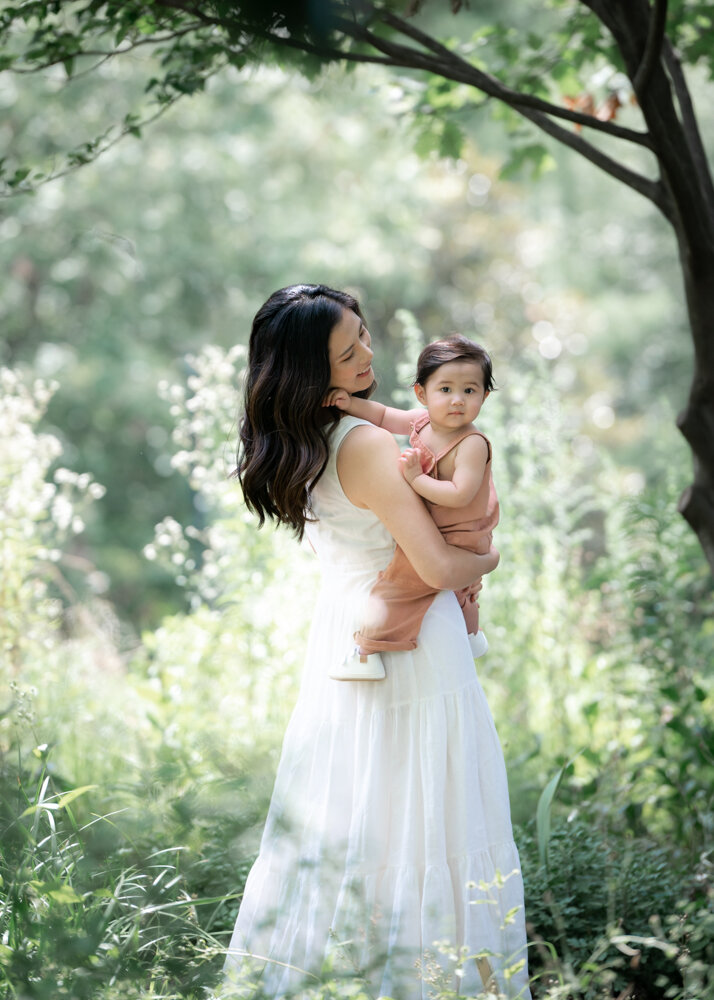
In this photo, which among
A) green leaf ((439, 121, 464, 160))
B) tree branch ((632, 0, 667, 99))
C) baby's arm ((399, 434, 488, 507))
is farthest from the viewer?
green leaf ((439, 121, 464, 160))

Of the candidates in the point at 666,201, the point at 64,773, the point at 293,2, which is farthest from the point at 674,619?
the point at 293,2

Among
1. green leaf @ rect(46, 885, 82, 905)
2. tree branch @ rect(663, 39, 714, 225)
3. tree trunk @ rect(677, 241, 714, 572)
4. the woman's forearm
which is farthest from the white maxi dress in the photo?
tree branch @ rect(663, 39, 714, 225)

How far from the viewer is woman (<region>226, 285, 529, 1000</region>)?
2.13 meters

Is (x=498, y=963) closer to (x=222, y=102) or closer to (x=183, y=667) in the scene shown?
(x=183, y=667)

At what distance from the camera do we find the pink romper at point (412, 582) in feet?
7.13

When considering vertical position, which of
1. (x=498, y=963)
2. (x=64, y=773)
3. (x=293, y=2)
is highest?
A: (x=293, y=2)

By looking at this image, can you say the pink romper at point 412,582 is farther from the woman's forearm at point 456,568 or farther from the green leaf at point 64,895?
the green leaf at point 64,895

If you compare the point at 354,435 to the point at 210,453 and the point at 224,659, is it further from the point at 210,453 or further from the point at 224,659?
the point at 224,659

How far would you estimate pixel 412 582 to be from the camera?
2182mm

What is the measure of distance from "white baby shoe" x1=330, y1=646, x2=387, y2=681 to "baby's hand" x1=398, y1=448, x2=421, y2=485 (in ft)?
1.35

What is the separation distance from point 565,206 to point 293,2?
1084 cm

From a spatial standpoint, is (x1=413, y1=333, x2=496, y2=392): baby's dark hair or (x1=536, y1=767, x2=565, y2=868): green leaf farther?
(x1=536, y1=767, x2=565, y2=868): green leaf

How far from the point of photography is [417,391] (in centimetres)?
222

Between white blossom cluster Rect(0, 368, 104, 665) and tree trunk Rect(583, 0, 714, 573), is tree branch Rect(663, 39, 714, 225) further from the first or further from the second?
white blossom cluster Rect(0, 368, 104, 665)
